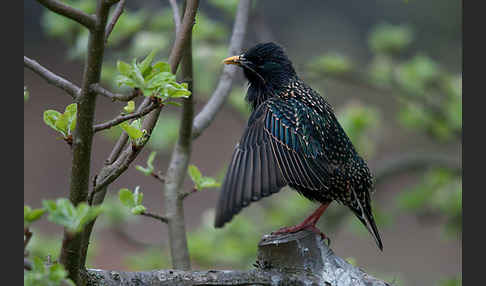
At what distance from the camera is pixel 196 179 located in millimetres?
2842

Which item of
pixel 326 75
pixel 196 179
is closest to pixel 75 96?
pixel 196 179

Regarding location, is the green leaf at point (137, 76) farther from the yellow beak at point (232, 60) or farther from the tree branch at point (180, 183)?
the yellow beak at point (232, 60)

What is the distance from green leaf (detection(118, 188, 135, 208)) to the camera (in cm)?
225

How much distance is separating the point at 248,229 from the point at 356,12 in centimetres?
759

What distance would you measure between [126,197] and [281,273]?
728 mm

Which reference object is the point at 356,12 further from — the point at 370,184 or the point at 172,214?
the point at 172,214

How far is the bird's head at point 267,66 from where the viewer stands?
3.90 m

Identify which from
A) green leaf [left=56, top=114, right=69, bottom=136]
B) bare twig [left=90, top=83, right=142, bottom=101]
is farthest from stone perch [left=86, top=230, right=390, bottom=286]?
bare twig [left=90, top=83, right=142, bottom=101]

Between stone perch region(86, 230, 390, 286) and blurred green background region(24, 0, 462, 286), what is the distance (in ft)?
3.33

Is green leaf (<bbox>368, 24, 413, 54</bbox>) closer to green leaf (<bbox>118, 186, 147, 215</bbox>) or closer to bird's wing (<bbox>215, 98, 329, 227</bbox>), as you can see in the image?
bird's wing (<bbox>215, 98, 329, 227</bbox>)

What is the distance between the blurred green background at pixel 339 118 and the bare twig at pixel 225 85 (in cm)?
116

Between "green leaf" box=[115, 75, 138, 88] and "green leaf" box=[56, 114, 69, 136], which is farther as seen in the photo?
"green leaf" box=[56, 114, 69, 136]

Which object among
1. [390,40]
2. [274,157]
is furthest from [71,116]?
[390,40]

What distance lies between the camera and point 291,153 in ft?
10.6
